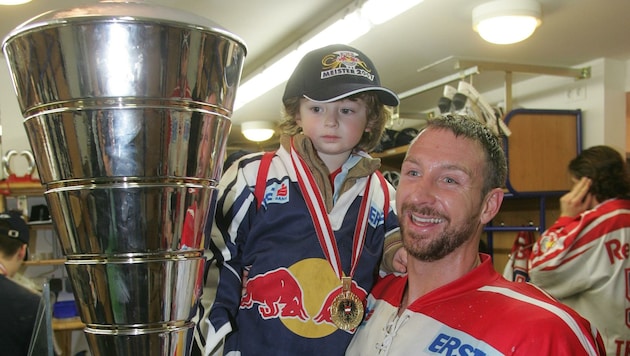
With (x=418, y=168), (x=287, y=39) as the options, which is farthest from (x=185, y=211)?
(x=287, y=39)

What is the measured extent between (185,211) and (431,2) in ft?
10.4

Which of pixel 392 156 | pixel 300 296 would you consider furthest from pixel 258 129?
pixel 300 296

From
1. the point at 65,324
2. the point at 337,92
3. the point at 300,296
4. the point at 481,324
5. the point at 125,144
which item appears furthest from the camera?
the point at 65,324

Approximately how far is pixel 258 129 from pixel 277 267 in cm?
594

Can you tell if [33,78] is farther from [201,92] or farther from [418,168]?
[418,168]

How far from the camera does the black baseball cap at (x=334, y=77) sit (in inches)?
63.1

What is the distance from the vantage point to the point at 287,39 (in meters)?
4.54

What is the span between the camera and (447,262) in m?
1.39

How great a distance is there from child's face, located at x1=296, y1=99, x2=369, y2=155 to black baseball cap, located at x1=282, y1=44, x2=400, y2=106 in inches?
2.3

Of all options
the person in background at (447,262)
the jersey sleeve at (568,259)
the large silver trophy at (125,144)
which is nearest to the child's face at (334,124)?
the person in background at (447,262)

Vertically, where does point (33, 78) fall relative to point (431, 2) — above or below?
below

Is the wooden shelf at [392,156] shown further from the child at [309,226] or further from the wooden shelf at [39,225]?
the wooden shelf at [39,225]

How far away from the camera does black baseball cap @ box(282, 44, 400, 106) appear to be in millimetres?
1603

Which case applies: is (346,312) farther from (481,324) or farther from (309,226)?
(481,324)
